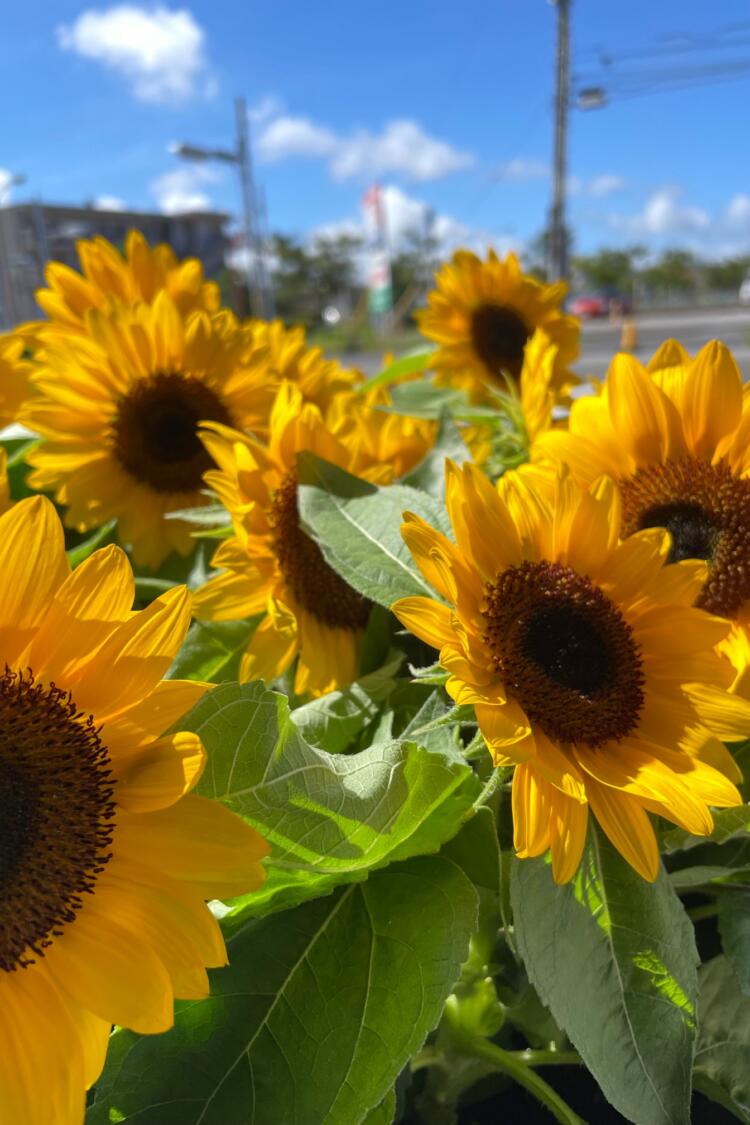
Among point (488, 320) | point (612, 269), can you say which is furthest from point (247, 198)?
point (612, 269)

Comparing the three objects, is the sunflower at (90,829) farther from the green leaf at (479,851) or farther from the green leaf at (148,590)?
the green leaf at (148,590)

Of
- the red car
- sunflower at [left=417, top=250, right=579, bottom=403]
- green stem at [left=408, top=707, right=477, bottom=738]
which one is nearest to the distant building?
sunflower at [left=417, top=250, right=579, bottom=403]

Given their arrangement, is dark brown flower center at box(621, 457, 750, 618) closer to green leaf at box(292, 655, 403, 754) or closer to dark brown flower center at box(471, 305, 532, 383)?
green leaf at box(292, 655, 403, 754)

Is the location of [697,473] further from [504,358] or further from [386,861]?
[504,358]

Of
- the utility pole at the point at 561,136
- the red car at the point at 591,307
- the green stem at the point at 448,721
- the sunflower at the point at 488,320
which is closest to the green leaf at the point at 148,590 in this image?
the green stem at the point at 448,721

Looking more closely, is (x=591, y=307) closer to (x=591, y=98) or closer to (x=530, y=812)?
(x=591, y=98)

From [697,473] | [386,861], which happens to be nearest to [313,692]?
[386,861]
